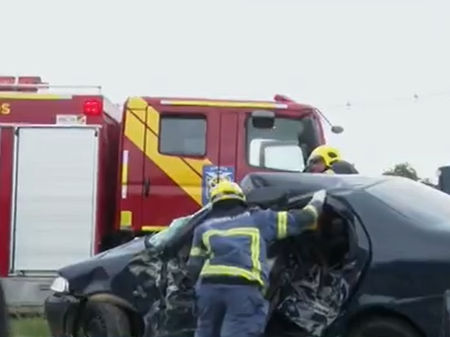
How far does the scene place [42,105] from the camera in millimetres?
13359

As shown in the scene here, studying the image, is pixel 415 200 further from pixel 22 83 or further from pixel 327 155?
pixel 22 83

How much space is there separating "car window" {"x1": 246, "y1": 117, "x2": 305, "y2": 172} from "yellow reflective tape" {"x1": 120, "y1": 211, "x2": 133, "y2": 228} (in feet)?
4.50

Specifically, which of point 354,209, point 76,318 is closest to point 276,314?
point 354,209

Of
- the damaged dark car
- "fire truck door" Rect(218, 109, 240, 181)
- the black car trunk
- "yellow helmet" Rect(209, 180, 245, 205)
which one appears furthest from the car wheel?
"fire truck door" Rect(218, 109, 240, 181)

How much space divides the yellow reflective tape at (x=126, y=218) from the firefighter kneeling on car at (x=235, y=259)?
4.56 meters

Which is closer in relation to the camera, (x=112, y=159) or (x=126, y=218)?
(x=126, y=218)

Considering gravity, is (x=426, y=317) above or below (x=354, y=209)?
below

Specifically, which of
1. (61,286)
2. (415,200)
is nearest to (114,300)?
(61,286)

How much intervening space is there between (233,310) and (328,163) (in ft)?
10.5

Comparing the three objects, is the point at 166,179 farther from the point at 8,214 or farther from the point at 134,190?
the point at 8,214

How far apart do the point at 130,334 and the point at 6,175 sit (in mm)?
4617

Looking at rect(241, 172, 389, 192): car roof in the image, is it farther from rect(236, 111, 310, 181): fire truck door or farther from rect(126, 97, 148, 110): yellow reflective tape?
rect(126, 97, 148, 110): yellow reflective tape

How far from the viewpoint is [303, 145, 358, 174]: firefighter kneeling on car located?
1054 centimetres

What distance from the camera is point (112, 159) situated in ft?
44.8
